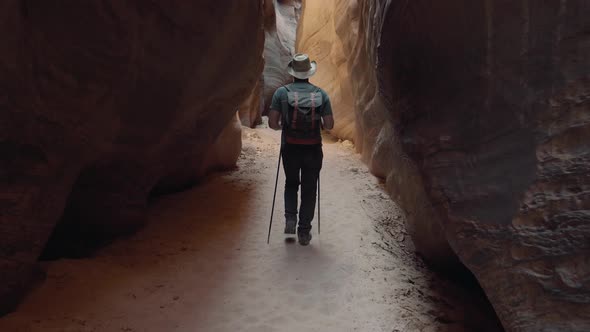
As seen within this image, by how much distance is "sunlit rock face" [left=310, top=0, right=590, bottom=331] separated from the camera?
2303mm

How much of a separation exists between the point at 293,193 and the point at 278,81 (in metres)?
15.6

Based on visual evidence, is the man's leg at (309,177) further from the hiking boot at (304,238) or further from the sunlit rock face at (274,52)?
the sunlit rock face at (274,52)

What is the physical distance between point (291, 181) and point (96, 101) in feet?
7.48

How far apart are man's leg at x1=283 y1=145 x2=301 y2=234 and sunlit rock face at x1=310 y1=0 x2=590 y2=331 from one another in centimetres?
154

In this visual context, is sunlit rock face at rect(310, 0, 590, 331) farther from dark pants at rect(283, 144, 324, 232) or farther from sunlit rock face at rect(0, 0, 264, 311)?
sunlit rock face at rect(0, 0, 264, 311)

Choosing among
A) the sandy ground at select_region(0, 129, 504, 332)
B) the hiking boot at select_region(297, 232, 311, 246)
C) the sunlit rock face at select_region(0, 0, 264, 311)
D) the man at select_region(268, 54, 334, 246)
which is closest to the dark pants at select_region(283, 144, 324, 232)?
the man at select_region(268, 54, 334, 246)

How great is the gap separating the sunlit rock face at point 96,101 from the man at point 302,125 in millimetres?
906

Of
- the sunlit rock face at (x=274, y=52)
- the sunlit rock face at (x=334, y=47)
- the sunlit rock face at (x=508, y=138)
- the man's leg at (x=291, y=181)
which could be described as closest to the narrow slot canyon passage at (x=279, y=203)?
the sunlit rock face at (x=508, y=138)

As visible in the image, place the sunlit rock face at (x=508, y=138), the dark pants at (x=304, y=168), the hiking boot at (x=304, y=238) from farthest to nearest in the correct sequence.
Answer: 1. the hiking boot at (x=304, y=238)
2. the dark pants at (x=304, y=168)
3. the sunlit rock face at (x=508, y=138)

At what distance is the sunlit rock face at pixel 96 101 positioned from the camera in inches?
114

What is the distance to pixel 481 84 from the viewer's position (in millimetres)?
2734

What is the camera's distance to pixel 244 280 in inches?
164

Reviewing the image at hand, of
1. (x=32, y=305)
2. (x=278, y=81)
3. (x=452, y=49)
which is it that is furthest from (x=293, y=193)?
(x=278, y=81)

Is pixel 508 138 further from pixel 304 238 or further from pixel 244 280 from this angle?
pixel 244 280
